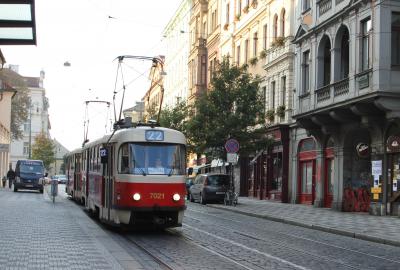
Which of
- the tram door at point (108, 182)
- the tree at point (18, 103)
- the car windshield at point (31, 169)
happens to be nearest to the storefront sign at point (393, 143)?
the tram door at point (108, 182)

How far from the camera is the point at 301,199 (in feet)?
122

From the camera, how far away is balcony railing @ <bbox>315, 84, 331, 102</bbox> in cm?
3012

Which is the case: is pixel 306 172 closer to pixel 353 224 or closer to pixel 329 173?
pixel 329 173

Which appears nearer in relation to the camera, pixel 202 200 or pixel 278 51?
pixel 202 200

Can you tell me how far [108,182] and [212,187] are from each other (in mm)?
18940

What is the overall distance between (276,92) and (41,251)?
2979cm

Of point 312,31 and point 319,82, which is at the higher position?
point 312,31

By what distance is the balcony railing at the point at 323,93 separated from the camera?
30.1 m

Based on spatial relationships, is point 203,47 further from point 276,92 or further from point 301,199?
point 301,199

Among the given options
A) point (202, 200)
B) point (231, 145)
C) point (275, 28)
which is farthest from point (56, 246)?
point (275, 28)

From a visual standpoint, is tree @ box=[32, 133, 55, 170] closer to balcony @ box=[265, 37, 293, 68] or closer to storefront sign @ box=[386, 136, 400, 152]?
balcony @ box=[265, 37, 293, 68]

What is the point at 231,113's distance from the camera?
36.2m

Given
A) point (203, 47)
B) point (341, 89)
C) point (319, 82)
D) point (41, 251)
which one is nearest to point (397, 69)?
point (341, 89)

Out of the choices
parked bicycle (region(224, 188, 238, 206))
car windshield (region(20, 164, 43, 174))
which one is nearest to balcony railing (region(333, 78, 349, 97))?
parked bicycle (region(224, 188, 238, 206))
